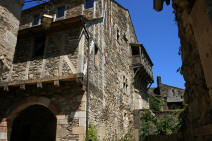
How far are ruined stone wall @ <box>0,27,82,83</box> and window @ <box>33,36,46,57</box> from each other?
13 centimetres

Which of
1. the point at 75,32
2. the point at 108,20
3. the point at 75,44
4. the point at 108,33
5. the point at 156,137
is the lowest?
the point at 156,137

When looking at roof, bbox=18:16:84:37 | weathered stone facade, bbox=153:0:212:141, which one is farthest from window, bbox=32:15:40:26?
weathered stone facade, bbox=153:0:212:141

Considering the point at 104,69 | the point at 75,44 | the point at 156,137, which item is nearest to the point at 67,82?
the point at 75,44

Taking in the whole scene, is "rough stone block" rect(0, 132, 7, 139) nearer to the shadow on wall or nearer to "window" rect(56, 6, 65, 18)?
the shadow on wall

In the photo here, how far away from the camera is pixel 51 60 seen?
7570mm

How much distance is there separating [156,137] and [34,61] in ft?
18.3

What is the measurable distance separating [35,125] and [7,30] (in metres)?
5.99

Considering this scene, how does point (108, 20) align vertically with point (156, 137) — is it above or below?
above

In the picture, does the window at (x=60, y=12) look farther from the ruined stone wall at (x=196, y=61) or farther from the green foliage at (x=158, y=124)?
the ruined stone wall at (x=196, y=61)

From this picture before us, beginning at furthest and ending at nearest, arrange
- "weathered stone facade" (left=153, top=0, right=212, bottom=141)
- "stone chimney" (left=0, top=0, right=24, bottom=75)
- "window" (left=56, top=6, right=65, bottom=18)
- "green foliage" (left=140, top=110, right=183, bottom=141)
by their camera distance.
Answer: "window" (left=56, top=6, right=65, bottom=18) → "green foliage" (left=140, top=110, right=183, bottom=141) → "stone chimney" (left=0, top=0, right=24, bottom=75) → "weathered stone facade" (left=153, top=0, right=212, bottom=141)

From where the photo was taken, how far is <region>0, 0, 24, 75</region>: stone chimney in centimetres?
539

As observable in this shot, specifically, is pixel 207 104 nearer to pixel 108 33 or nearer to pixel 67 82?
pixel 67 82

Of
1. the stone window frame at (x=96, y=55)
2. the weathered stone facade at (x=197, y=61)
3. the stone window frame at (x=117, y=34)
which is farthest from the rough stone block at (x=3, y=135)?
the stone window frame at (x=117, y=34)

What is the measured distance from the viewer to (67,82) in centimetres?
709
